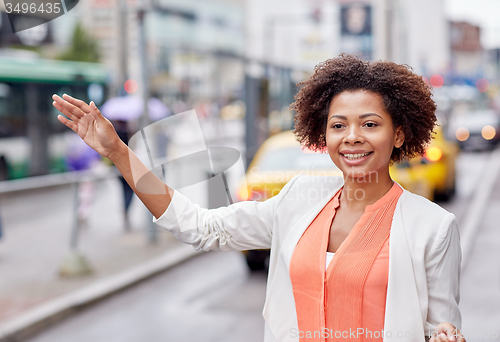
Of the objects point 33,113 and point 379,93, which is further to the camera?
point 33,113

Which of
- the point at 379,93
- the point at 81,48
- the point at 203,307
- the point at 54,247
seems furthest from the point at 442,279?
the point at 81,48

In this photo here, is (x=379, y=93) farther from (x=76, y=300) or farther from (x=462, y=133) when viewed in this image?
(x=462, y=133)

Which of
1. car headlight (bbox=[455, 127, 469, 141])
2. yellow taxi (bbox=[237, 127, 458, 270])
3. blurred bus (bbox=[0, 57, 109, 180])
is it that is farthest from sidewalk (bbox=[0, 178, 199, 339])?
car headlight (bbox=[455, 127, 469, 141])

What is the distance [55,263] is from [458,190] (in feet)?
29.3

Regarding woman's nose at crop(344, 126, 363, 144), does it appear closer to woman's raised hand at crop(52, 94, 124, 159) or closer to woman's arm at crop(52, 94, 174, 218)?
woman's arm at crop(52, 94, 174, 218)

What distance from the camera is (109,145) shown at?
5.94 ft

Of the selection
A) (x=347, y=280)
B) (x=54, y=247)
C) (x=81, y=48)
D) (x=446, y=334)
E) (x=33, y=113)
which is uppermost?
(x=81, y=48)

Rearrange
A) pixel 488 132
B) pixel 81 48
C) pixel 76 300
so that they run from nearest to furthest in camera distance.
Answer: pixel 76 300 → pixel 488 132 → pixel 81 48

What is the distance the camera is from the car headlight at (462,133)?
2252cm

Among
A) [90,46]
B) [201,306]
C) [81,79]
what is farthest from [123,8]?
[90,46]

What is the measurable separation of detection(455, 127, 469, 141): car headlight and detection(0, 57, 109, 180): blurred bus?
14.1m

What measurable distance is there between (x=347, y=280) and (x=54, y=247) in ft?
23.5

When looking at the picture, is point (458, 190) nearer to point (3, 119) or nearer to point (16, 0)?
point (3, 119)

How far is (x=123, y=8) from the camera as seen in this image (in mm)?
8367
